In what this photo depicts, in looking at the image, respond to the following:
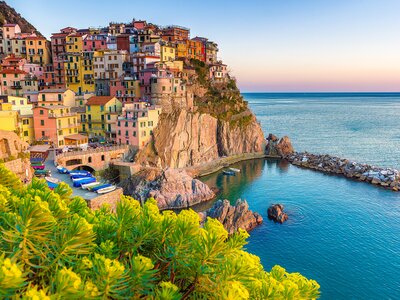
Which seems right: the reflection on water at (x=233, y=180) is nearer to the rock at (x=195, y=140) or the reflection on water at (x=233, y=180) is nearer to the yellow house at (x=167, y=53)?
the rock at (x=195, y=140)

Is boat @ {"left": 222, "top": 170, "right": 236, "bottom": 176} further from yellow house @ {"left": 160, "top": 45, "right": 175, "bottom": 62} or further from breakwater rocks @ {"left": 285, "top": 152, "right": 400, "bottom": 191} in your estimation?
yellow house @ {"left": 160, "top": 45, "right": 175, "bottom": 62}

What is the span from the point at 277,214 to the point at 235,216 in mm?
5717

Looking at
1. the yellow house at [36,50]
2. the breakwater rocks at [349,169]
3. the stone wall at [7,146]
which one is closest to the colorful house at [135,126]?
the stone wall at [7,146]

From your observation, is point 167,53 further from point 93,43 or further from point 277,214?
point 277,214

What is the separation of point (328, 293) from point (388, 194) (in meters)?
30.1

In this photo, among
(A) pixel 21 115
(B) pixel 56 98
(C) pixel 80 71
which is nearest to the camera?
(A) pixel 21 115

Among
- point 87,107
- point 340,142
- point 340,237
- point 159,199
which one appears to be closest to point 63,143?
point 87,107

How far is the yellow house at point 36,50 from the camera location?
73375mm

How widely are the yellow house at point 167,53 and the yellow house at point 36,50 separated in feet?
85.4

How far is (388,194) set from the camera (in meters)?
50.6

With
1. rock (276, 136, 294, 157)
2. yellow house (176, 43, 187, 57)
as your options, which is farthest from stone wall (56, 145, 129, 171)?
rock (276, 136, 294, 157)

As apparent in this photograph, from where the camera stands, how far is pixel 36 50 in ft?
243

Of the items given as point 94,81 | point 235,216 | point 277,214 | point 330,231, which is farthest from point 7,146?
point 94,81

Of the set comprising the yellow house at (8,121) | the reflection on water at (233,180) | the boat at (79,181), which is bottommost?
the reflection on water at (233,180)
